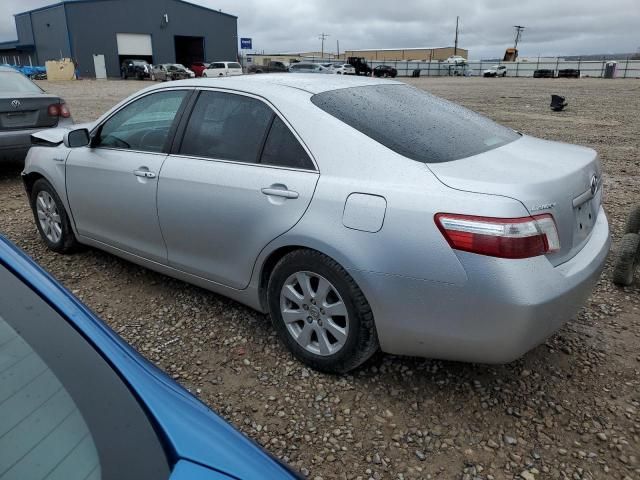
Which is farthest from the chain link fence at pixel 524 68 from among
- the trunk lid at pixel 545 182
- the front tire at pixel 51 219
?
the trunk lid at pixel 545 182

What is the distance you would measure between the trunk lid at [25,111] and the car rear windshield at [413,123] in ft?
17.9

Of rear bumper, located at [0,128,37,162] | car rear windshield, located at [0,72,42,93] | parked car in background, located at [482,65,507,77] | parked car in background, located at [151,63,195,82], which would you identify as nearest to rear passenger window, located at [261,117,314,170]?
rear bumper, located at [0,128,37,162]

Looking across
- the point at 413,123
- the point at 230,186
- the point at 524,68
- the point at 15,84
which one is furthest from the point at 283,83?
the point at 524,68

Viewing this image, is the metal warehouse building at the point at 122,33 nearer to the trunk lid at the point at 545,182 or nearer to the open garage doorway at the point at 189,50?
the open garage doorway at the point at 189,50

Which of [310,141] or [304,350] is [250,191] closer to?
[310,141]

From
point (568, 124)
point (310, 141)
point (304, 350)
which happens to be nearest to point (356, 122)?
point (310, 141)

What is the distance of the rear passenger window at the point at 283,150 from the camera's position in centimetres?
271

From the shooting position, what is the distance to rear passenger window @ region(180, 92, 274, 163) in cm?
295

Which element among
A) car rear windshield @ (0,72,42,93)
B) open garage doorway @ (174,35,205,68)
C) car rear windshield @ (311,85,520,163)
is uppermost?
open garage doorway @ (174,35,205,68)

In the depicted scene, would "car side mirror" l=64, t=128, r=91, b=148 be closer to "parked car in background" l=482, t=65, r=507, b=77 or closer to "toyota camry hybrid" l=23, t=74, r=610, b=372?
"toyota camry hybrid" l=23, t=74, r=610, b=372

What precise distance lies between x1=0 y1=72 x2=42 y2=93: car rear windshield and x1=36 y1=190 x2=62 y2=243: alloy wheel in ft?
10.8

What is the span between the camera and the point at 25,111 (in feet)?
22.1

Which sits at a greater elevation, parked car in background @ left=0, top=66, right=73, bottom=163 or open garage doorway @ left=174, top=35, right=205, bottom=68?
open garage doorway @ left=174, top=35, right=205, bottom=68

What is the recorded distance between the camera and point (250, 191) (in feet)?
9.23
